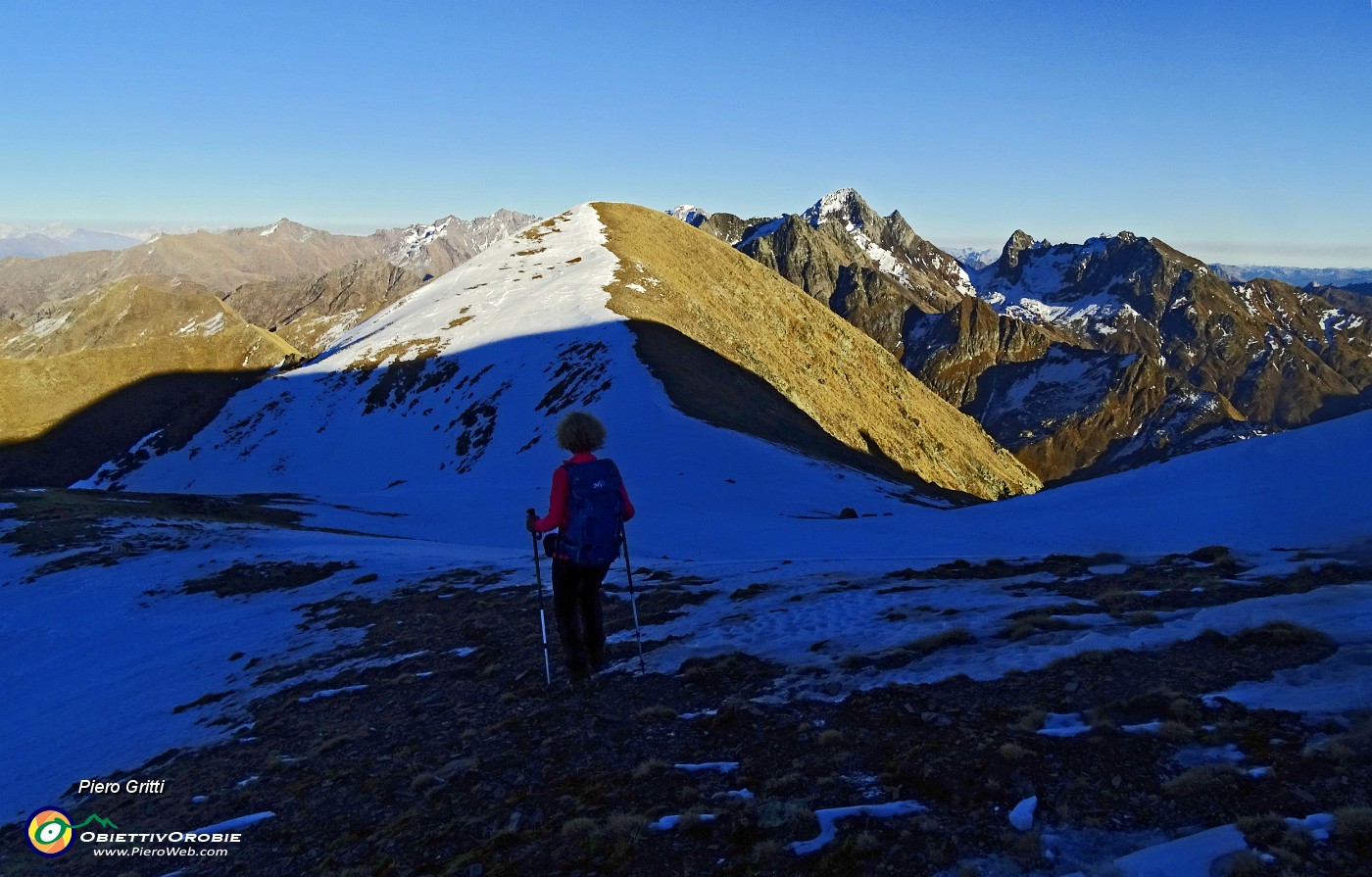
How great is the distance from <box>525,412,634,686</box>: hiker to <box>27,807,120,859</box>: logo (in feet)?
18.0

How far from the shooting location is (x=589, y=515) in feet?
30.6

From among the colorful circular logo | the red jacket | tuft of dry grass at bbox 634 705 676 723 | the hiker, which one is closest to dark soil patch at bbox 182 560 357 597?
the colorful circular logo

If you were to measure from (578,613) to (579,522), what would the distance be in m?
1.36

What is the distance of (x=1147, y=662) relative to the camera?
809 centimetres

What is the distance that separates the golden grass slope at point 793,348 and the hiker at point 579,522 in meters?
49.8

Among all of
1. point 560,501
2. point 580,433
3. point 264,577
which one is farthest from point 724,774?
point 264,577

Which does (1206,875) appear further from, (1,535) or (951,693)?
(1,535)

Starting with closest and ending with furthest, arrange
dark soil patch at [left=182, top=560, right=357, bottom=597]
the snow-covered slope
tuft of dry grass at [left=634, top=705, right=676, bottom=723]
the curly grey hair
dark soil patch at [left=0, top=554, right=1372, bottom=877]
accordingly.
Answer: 1. dark soil patch at [left=0, top=554, right=1372, bottom=877]
2. tuft of dry grass at [left=634, top=705, right=676, bottom=723]
3. the curly grey hair
4. dark soil patch at [left=182, top=560, right=357, bottom=597]
5. the snow-covered slope

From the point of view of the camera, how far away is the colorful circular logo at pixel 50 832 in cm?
866

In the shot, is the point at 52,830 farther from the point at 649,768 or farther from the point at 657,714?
the point at 649,768

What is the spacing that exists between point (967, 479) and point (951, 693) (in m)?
89.8

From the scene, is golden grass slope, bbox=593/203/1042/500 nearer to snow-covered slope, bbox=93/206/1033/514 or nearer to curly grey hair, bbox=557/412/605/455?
snow-covered slope, bbox=93/206/1033/514

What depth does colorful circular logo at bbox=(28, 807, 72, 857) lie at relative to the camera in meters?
8.66

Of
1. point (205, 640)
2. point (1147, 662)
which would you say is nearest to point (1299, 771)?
point (1147, 662)
